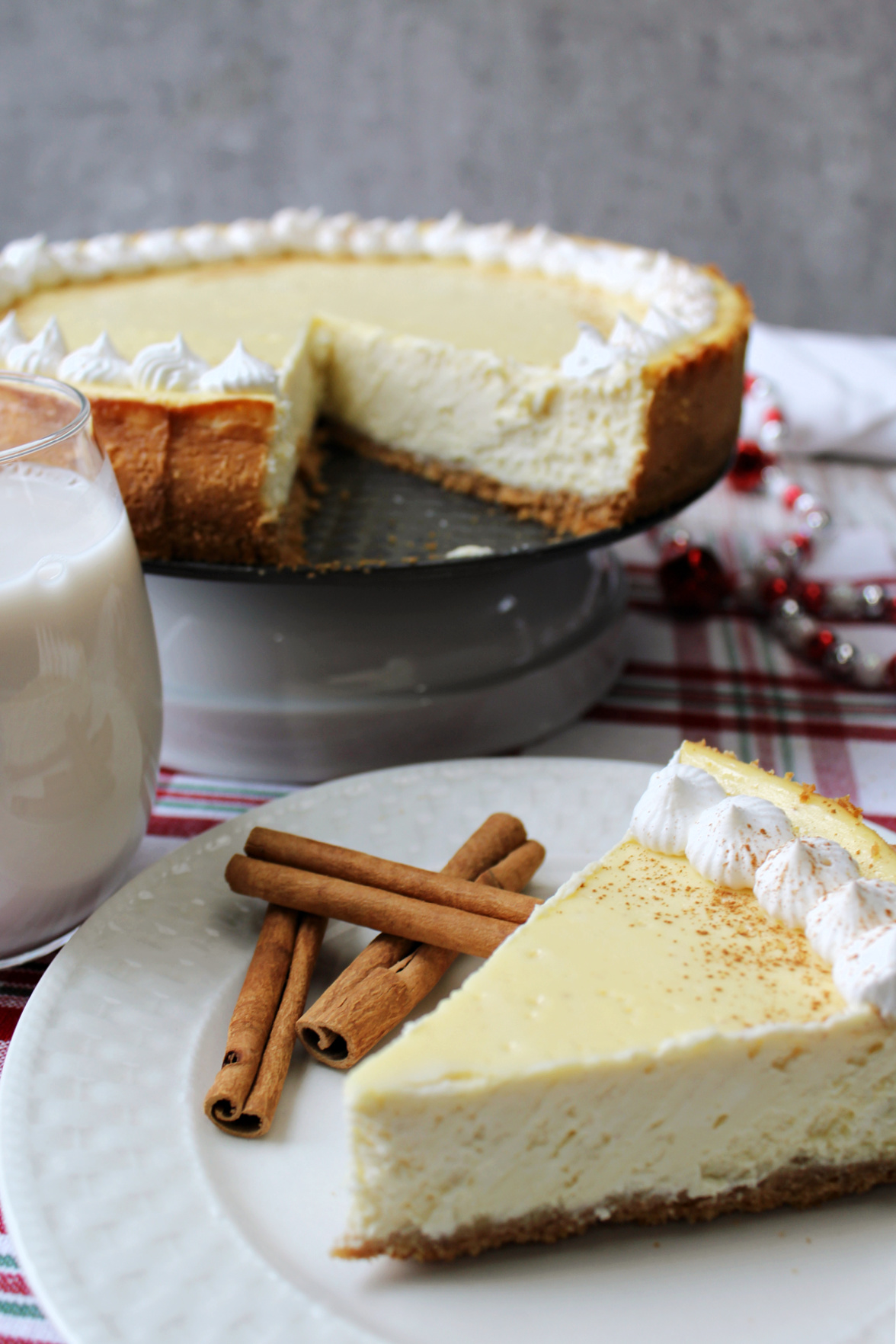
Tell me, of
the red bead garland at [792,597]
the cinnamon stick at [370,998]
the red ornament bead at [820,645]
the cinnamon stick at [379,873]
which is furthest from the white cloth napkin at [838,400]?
the cinnamon stick at [370,998]

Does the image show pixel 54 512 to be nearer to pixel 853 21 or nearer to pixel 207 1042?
pixel 207 1042

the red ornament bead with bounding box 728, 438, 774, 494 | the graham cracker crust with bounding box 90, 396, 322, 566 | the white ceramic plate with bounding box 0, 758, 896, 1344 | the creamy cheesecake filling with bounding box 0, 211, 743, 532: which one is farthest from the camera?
the red ornament bead with bounding box 728, 438, 774, 494

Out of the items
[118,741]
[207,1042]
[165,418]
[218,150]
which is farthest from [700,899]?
[218,150]

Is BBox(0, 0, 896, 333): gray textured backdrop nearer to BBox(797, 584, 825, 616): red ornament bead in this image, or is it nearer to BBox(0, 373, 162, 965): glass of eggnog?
BBox(797, 584, 825, 616): red ornament bead

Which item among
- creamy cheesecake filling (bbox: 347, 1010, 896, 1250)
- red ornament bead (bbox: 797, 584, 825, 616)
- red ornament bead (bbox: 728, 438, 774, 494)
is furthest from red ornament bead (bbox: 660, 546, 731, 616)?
creamy cheesecake filling (bbox: 347, 1010, 896, 1250)

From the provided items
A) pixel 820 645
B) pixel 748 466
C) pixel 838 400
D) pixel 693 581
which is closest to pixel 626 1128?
pixel 820 645

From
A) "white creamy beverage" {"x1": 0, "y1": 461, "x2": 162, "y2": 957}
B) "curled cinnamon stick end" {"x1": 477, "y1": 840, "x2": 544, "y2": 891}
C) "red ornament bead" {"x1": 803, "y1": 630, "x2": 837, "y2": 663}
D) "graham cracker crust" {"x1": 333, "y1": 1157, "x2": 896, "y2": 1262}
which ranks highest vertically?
"white creamy beverage" {"x1": 0, "y1": 461, "x2": 162, "y2": 957}

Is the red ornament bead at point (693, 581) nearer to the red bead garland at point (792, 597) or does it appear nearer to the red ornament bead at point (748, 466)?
the red bead garland at point (792, 597)

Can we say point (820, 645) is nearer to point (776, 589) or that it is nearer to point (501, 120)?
point (776, 589)
